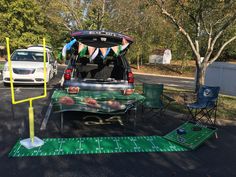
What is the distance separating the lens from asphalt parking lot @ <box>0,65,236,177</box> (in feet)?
10.8

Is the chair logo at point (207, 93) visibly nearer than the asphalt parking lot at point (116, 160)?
No

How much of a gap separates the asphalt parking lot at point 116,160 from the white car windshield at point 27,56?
566 centimetres

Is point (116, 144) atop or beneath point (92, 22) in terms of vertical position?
beneath

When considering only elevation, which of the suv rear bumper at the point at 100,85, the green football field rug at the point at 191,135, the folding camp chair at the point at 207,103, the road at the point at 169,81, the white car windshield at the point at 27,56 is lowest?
the road at the point at 169,81

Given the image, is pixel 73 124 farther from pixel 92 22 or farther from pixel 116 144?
pixel 92 22

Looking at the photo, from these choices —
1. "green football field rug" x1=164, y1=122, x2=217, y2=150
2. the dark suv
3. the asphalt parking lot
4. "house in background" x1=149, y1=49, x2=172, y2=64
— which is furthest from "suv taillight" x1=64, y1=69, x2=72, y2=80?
"house in background" x1=149, y1=49, x2=172, y2=64

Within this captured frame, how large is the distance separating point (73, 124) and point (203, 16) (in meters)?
6.86

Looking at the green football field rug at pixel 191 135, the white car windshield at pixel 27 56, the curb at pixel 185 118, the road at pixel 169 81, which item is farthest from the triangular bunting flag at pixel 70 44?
the road at pixel 169 81

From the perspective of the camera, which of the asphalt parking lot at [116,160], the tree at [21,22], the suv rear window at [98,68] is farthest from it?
the tree at [21,22]

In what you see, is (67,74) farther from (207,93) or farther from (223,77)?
(223,77)

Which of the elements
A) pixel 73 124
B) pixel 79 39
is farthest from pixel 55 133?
pixel 79 39

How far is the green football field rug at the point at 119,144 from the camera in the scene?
3871mm

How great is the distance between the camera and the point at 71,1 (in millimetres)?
24656

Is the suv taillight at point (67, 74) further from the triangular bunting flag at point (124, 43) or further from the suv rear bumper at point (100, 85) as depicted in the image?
the triangular bunting flag at point (124, 43)
